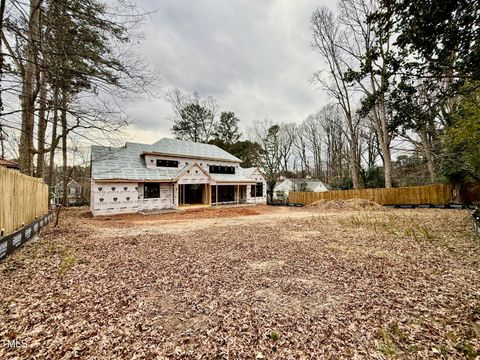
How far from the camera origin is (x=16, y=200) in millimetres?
5844

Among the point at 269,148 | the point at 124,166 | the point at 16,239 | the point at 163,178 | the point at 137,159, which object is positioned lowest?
the point at 16,239

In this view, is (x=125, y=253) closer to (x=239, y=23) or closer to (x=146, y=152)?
(x=239, y=23)

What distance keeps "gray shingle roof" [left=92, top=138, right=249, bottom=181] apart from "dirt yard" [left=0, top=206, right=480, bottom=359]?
10833 millimetres

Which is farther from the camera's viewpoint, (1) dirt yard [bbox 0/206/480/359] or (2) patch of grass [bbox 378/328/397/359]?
(1) dirt yard [bbox 0/206/480/359]

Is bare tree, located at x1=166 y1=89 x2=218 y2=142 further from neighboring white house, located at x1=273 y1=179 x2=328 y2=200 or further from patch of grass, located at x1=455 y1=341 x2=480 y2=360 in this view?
patch of grass, located at x1=455 y1=341 x2=480 y2=360

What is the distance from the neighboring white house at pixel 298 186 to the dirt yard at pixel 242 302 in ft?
80.0

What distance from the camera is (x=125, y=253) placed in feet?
18.9

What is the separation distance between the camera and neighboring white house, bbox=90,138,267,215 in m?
15.5

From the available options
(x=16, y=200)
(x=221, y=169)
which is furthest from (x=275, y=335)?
(x=221, y=169)

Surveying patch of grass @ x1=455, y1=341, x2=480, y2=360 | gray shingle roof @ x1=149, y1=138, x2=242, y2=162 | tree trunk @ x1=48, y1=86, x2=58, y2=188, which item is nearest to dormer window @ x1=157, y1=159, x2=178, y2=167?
gray shingle roof @ x1=149, y1=138, x2=242, y2=162

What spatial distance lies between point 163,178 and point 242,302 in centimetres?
1624

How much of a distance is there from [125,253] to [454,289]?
7.05 m

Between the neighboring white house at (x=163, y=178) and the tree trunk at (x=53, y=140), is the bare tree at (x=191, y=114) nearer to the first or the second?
the neighboring white house at (x=163, y=178)

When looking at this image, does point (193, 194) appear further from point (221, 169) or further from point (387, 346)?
point (387, 346)
